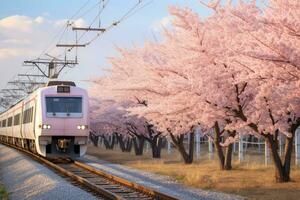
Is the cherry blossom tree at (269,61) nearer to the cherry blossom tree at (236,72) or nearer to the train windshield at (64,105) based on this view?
the cherry blossom tree at (236,72)

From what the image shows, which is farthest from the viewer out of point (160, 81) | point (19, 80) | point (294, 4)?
point (19, 80)

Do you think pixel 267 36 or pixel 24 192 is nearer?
pixel 267 36

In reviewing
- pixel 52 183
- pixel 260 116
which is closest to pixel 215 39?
pixel 260 116

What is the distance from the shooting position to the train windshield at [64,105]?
21562 millimetres

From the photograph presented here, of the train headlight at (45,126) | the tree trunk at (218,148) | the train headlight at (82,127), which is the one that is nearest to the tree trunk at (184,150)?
the tree trunk at (218,148)

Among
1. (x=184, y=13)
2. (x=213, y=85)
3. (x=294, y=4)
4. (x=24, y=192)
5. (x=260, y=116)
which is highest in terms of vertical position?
(x=184, y=13)

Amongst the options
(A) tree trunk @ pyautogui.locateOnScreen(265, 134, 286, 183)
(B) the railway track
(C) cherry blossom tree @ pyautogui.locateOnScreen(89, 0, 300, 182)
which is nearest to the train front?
(C) cherry blossom tree @ pyautogui.locateOnScreen(89, 0, 300, 182)

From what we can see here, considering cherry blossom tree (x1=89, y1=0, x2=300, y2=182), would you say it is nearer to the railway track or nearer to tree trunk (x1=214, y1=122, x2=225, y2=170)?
tree trunk (x1=214, y1=122, x2=225, y2=170)

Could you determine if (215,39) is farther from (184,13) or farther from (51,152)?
(51,152)

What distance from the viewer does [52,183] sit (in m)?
13.4

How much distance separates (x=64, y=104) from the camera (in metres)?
21.8

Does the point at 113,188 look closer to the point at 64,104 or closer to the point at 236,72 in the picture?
the point at 236,72

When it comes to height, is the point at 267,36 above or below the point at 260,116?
above

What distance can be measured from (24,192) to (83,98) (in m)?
9.98
